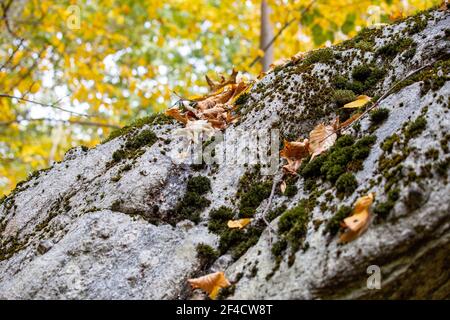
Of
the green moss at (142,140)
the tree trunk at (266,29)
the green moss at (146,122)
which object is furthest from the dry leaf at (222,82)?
the tree trunk at (266,29)

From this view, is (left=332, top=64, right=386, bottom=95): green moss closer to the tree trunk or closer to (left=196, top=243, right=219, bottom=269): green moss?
(left=196, top=243, right=219, bottom=269): green moss

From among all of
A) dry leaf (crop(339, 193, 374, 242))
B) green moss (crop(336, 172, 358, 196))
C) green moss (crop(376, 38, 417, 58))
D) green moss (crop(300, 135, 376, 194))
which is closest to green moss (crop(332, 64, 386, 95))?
green moss (crop(376, 38, 417, 58))

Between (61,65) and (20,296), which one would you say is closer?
(20,296)

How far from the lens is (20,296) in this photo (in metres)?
2.38

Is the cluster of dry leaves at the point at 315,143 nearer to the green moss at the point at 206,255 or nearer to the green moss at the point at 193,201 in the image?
the green moss at the point at 193,201

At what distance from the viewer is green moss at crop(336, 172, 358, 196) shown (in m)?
2.25

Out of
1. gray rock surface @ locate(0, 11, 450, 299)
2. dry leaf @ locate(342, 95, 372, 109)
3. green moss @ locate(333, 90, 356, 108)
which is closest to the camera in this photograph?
gray rock surface @ locate(0, 11, 450, 299)

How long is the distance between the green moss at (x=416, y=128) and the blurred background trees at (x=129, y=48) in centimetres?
671

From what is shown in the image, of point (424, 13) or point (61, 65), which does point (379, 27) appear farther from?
point (61, 65)

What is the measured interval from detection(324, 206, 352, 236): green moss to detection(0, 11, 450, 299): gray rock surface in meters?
0.03

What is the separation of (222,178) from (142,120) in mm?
979

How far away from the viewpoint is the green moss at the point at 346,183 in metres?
2.25

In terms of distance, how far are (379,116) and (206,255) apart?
118 centimetres
